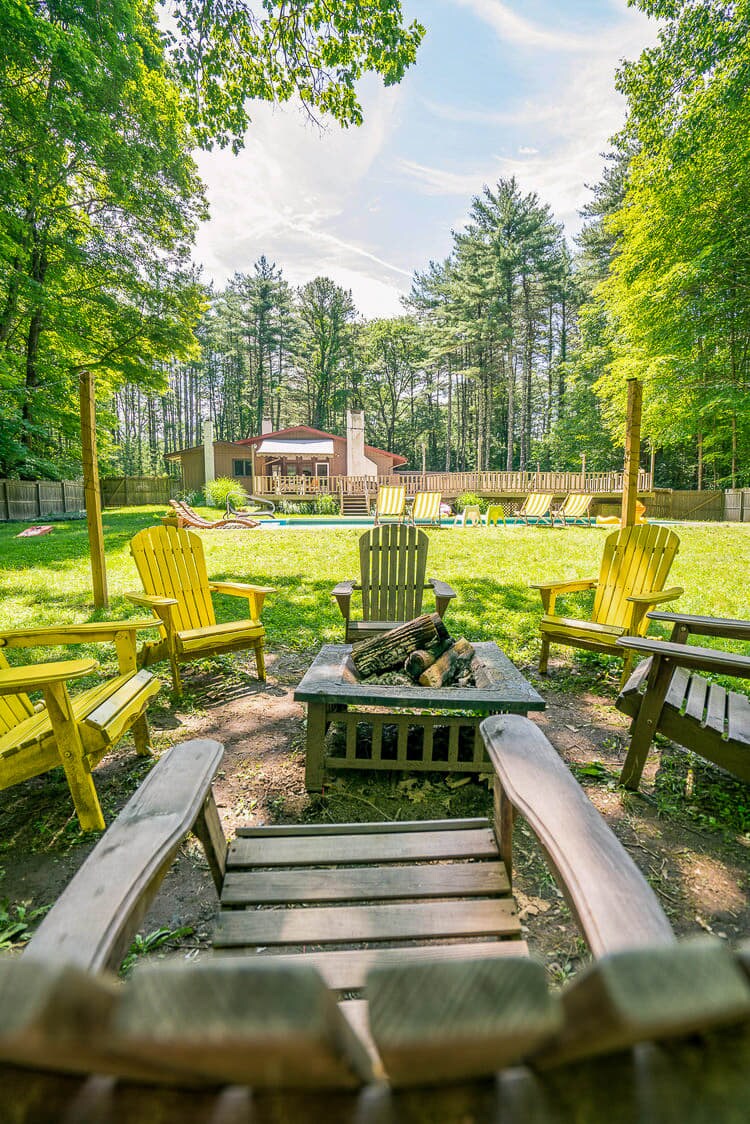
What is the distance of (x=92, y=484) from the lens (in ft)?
15.7

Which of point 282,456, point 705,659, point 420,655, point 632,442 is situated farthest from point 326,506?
point 705,659

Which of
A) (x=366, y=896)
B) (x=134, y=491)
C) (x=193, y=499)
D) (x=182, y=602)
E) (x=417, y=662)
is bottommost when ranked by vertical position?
(x=366, y=896)

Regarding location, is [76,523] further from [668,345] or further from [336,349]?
[336,349]

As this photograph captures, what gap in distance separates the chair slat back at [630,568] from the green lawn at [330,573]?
0.73 m

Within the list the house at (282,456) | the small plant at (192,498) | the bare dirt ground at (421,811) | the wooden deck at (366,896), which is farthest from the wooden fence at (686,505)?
the wooden deck at (366,896)

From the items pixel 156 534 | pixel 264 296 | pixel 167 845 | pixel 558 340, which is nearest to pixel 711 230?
pixel 156 534

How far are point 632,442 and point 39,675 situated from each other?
4.75 meters

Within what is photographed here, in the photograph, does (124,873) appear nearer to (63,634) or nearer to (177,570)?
(63,634)

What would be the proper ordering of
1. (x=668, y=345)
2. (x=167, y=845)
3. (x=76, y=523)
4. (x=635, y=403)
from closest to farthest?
(x=167, y=845), (x=635, y=403), (x=668, y=345), (x=76, y=523)

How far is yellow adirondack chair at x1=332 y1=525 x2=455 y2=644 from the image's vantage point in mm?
3756

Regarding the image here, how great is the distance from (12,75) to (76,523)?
9130 mm

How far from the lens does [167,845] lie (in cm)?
91

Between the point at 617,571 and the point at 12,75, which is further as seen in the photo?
the point at 12,75

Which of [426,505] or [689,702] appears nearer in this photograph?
[689,702]
